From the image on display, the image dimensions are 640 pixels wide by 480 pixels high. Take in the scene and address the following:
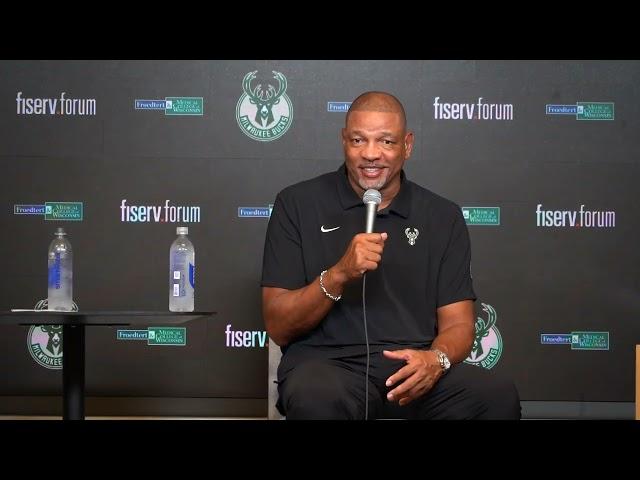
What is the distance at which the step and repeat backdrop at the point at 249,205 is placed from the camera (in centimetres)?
480

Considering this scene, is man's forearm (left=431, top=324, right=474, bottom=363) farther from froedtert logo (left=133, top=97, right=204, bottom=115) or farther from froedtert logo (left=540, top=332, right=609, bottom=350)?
froedtert logo (left=133, top=97, right=204, bottom=115)

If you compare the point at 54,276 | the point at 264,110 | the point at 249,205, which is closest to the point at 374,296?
the point at 54,276

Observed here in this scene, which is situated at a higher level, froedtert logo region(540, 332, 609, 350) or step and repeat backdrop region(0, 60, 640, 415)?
step and repeat backdrop region(0, 60, 640, 415)

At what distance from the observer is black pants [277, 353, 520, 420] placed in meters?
2.33

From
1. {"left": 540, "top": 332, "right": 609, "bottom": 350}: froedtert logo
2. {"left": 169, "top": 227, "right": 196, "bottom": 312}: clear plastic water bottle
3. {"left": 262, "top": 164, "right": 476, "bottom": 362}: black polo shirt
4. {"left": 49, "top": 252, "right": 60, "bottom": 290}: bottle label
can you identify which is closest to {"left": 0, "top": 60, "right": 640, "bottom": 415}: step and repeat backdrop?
{"left": 540, "top": 332, "right": 609, "bottom": 350}: froedtert logo

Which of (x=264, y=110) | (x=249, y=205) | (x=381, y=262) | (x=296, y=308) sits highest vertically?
(x=264, y=110)

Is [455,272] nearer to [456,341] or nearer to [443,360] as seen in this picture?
[456,341]

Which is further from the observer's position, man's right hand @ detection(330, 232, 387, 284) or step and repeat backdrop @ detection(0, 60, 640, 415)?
step and repeat backdrop @ detection(0, 60, 640, 415)

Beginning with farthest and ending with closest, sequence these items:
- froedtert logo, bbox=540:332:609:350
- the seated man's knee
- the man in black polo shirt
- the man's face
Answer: froedtert logo, bbox=540:332:609:350, the man's face, the man in black polo shirt, the seated man's knee

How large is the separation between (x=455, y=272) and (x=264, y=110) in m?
2.32

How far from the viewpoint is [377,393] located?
8.27 ft

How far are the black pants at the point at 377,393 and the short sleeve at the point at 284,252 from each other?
262 millimetres
